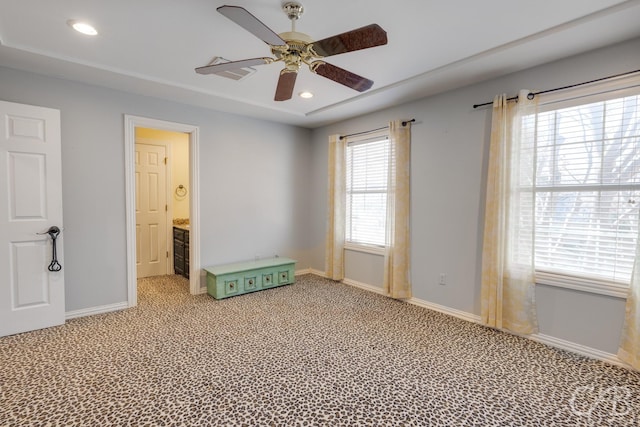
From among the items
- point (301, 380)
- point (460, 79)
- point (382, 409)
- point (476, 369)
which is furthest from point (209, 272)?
point (460, 79)

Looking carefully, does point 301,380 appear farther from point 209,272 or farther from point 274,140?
point 274,140

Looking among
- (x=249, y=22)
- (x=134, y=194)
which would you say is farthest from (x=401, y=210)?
(x=134, y=194)

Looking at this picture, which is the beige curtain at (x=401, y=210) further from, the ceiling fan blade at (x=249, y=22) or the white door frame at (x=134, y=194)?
the white door frame at (x=134, y=194)

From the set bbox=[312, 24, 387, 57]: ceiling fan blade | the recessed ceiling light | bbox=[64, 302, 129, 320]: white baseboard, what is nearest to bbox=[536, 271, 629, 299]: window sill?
bbox=[312, 24, 387, 57]: ceiling fan blade

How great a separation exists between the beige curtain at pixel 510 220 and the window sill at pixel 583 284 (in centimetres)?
10

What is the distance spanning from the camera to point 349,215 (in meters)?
4.63

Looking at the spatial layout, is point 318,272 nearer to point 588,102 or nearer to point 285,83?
point 285,83

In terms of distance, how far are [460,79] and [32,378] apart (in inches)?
172

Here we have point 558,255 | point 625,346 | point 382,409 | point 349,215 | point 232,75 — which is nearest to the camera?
point 382,409

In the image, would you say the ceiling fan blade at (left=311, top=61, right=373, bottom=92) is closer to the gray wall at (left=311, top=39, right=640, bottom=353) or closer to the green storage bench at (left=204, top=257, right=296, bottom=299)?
the gray wall at (left=311, top=39, right=640, bottom=353)

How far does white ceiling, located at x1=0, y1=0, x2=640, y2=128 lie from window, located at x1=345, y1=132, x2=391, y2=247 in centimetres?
100

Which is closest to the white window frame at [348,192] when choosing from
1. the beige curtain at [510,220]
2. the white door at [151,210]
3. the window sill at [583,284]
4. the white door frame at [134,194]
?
the beige curtain at [510,220]

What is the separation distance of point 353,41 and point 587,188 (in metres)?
2.31

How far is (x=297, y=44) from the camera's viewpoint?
1896mm
